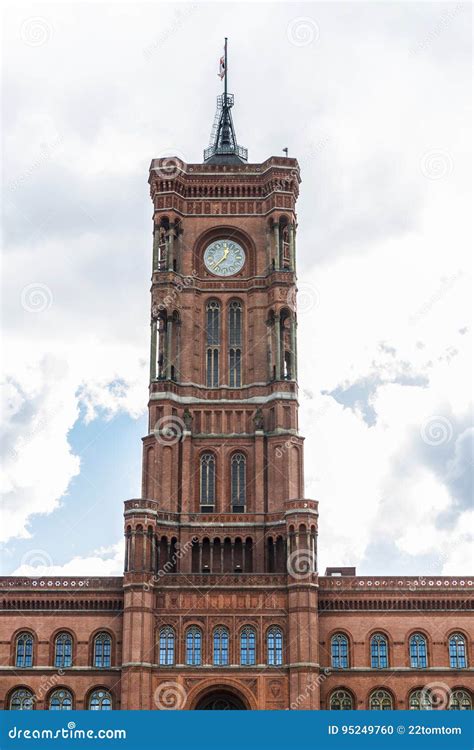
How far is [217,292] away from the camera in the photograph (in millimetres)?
94812

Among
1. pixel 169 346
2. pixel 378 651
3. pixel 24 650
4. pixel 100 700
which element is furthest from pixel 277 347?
pixel 100 700

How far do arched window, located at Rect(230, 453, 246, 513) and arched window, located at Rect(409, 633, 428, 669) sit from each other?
1660 centimetres

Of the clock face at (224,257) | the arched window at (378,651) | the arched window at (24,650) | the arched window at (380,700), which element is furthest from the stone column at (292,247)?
the arched window at (24,650)

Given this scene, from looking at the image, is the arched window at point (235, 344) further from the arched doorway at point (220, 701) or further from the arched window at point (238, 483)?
the arched doorway at point (220, 701)

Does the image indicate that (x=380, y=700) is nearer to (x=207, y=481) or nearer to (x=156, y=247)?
(x=207, y=481)

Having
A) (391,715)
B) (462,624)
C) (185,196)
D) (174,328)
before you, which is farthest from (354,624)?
(185,196)

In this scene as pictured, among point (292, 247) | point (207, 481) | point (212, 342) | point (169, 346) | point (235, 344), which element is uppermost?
point (292, 247)

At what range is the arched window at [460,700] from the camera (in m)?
78.4

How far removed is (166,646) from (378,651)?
49.3 ft

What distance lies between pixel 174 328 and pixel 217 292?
5121 millimetres

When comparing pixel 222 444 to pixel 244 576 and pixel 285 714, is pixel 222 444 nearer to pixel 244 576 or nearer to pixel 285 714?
pixel 244 576

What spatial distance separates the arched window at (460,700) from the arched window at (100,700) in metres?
23.8

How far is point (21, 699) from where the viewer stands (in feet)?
259

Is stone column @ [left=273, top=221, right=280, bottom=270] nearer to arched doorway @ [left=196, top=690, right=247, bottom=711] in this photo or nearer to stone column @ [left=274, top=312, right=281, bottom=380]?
stone column @ [left=274, top=312, right=281, bottom=380]
